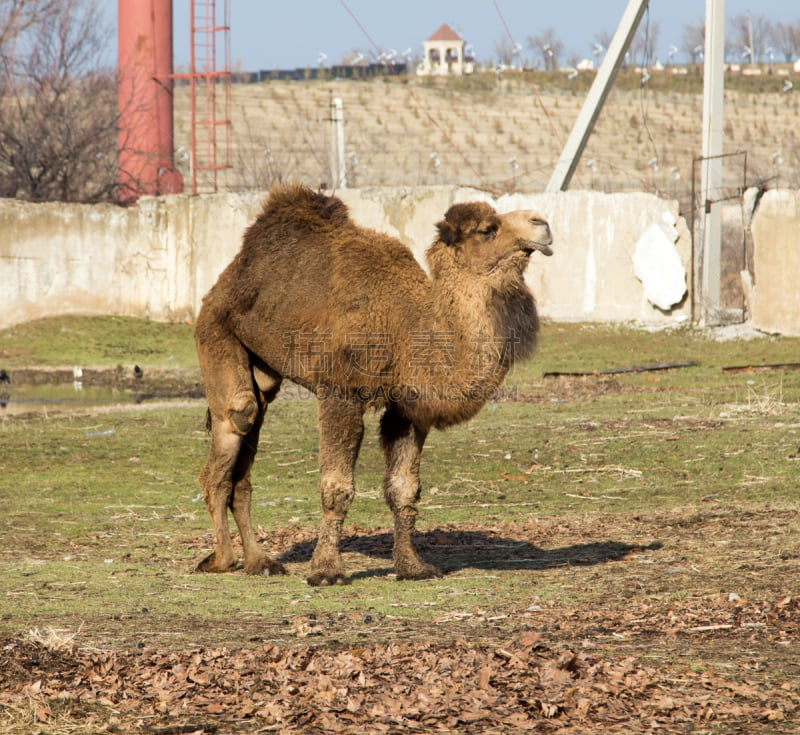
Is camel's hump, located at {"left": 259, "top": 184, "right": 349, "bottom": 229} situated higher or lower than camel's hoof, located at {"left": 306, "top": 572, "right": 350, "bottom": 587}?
higher

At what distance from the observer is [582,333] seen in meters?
24.1

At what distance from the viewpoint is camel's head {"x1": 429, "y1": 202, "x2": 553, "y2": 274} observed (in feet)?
24.6

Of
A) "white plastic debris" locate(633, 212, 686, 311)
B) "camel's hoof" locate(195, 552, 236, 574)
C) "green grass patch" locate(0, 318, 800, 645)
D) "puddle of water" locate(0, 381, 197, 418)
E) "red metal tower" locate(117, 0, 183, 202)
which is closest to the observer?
"green grass patch" locate(0, 318, 800, 645)

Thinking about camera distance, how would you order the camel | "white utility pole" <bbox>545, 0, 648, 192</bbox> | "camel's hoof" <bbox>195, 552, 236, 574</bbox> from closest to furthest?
the camel, "camel's hoof" <bbox>195, 552, 236, 574</bbox>, "white utility pole" <bbox>545, 0, 648, 192</bbox>

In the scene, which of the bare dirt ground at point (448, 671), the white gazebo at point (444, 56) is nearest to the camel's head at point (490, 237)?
the bare dirt ground at point (448, 671)

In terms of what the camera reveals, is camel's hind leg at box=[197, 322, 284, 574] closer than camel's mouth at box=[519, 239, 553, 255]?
No

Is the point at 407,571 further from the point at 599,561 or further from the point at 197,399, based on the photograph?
the point at 197,399

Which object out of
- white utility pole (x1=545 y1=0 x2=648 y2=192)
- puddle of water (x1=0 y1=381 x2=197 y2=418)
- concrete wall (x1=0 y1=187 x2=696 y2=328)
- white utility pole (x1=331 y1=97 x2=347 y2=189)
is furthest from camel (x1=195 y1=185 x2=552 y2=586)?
white utility pole (x1=331 y1=97 x2=347 y2=189)

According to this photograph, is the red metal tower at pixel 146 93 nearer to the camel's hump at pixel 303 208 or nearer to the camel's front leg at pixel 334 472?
the camel's hump at pixel 303 208

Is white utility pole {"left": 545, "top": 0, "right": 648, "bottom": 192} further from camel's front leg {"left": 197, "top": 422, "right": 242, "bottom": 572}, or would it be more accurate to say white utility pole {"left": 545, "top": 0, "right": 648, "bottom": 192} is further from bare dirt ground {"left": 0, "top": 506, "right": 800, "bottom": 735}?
bare dirt ground {"left": 0, "top": 506, "right": 800, "bottom": 735}

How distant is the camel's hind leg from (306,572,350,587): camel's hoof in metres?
0.72

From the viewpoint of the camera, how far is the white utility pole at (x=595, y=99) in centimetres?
2652

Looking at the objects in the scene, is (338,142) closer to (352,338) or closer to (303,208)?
(303,208)

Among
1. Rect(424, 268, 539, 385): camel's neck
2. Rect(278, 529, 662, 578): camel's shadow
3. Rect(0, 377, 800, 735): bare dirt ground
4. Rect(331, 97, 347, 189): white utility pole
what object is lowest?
Rect(278, 529, 662, 578): camel's shadow
